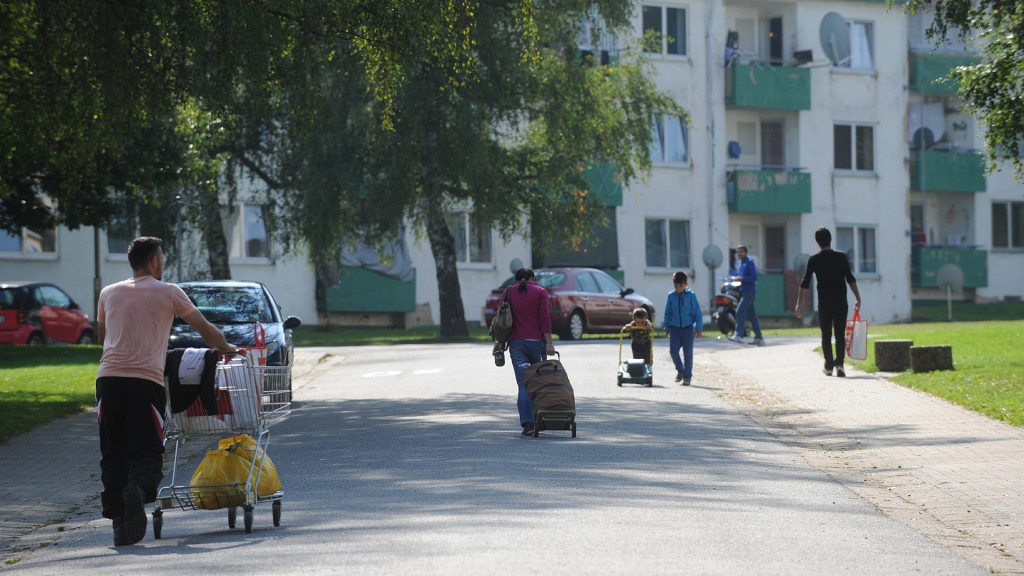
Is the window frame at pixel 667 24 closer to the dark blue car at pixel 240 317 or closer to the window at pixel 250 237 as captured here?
the window at pixel 250 237

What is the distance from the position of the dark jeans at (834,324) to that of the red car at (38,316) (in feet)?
66.2

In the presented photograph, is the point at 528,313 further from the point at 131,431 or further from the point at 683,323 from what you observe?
the point at 683,323

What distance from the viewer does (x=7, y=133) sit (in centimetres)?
1936

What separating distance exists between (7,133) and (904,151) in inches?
1703

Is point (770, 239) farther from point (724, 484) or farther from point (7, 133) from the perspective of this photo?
point (724, 484)

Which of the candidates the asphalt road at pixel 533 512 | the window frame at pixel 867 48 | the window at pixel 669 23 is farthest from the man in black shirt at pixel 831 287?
the window frame at pixel 867 48

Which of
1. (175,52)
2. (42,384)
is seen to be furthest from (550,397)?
(42,384)

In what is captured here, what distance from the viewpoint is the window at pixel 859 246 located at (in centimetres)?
5719

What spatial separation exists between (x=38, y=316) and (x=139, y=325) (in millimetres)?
28894

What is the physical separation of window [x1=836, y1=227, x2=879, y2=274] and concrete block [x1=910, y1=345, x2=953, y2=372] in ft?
117

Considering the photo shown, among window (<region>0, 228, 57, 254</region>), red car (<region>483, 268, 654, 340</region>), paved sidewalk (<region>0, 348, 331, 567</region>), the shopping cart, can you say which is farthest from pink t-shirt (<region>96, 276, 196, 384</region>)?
window (<region>0, 228, 57, 254</region>)

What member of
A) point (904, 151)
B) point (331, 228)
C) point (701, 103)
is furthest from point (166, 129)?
point (904, 151)

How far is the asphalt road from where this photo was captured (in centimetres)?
838

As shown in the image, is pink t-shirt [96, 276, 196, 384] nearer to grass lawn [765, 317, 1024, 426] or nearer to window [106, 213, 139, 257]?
grass lawn [765, 317, 1024, 426]
